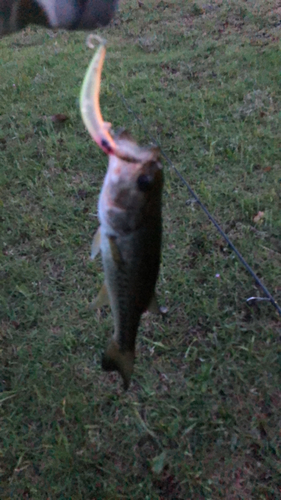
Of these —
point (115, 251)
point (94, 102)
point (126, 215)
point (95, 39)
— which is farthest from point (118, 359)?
point (95, 39)

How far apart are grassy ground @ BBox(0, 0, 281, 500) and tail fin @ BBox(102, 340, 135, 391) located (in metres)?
0.86

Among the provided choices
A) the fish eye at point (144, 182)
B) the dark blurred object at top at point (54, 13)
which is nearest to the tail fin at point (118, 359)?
the fish eye at point (144, 182)

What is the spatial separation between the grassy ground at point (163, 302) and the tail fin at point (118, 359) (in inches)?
33.7

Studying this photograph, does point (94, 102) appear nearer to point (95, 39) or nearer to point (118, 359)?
point (95, 39)

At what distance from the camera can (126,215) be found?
1.40m

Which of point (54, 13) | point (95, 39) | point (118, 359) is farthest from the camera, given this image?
point (54, 13)

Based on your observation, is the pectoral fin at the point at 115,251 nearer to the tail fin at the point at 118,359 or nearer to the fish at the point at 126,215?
the fish at the point at 126,215

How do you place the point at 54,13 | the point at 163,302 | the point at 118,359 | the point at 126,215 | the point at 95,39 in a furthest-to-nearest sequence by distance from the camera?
the point at 163,302, the point at 54,13, the point at 118,359, the point at 126,215, the point at 95,39

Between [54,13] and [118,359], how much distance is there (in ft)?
6.00

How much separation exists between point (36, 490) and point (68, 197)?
238 cm

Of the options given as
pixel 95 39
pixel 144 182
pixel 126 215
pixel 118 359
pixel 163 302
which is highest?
pixel 95 39

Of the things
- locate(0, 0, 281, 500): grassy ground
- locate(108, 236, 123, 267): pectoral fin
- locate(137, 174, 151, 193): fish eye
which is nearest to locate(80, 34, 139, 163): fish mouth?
locate(137, 174, 151, 193): fish eye

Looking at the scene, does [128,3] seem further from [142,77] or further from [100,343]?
[100,343]

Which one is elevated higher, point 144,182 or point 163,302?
point 144,182
